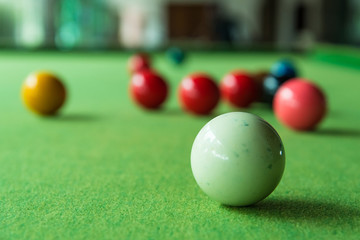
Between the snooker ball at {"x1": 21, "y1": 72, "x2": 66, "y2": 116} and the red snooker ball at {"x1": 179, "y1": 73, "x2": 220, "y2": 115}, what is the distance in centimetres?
84

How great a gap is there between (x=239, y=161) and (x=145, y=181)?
47 centimetres

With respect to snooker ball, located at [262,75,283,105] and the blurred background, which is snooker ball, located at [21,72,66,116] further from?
the blurred background

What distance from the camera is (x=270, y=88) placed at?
323 cm

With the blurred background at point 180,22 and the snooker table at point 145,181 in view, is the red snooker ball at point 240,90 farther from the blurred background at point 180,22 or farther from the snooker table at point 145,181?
the blurred background at point 180,22

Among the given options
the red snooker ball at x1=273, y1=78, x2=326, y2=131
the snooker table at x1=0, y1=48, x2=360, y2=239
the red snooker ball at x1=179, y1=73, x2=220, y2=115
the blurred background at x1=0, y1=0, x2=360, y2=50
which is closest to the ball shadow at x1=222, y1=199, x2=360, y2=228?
the snooker table at x1=0, y1=48, x2=360, y2=239

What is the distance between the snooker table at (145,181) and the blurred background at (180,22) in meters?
6.70

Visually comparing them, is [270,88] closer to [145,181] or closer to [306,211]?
[145,181]

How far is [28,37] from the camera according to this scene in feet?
55.6

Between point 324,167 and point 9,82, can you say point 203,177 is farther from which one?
point 9,82

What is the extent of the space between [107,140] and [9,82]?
9.66ft

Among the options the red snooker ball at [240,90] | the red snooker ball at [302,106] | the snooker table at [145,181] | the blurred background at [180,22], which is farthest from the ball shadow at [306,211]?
the blurred background at [180,22]

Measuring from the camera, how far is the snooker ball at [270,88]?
126 inches

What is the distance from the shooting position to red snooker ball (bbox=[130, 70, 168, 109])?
3189 mm

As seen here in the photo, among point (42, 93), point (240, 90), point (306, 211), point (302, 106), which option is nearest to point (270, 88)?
point (240, 90)
